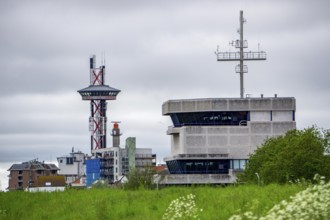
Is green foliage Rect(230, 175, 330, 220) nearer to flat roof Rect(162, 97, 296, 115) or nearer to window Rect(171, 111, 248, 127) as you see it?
flat roof Rect(162, 97, 296, 115)

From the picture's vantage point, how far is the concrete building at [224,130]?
147 meters

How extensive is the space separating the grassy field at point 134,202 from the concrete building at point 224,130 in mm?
101454

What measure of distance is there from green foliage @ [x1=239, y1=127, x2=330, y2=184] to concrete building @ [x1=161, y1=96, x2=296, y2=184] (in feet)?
146

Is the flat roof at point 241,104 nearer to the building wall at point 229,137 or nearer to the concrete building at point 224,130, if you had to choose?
the concrete building at point 224,130

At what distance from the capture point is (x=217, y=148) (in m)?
149

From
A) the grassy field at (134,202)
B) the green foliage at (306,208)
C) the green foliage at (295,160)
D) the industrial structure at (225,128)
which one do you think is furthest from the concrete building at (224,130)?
the green foliage at (306,208)

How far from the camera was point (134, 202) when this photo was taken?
36.4 meters

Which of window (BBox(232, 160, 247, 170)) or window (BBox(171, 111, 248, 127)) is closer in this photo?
window (BBox(232, 160, 247, 170))

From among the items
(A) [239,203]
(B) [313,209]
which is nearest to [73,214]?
(A) [239,203]

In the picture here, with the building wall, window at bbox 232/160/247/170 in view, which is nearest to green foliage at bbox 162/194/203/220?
window at bbox 232/160/247/170

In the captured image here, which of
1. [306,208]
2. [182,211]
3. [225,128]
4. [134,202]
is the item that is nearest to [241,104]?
[225,128]

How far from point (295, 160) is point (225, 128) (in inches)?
2126

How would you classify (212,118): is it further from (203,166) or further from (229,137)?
(203,166)

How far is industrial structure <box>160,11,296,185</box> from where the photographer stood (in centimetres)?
14662
